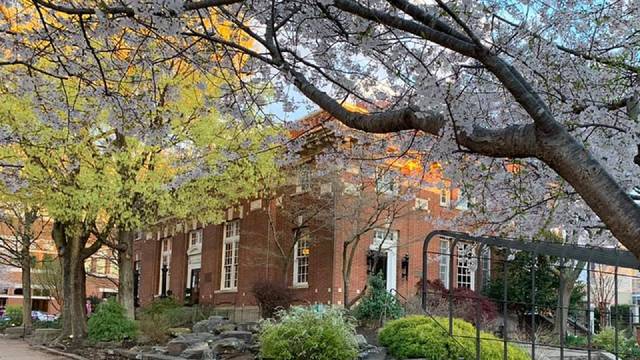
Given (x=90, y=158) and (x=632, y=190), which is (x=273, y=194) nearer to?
(x=90, y=158)

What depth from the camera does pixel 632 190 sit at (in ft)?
25.8

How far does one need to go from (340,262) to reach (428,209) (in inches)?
153

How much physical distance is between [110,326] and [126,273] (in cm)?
244

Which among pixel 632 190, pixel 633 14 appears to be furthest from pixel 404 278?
pixel 633 14

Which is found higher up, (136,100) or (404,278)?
(136,100)

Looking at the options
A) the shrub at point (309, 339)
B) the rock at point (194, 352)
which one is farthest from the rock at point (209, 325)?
the shrub at point (309, 339)

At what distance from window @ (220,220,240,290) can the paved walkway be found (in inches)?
305

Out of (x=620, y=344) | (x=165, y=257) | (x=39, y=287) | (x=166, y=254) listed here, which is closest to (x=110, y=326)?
(x=620, y=344)

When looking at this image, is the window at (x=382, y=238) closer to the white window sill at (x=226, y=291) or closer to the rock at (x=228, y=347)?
the white window sill at (x=226, y=291)

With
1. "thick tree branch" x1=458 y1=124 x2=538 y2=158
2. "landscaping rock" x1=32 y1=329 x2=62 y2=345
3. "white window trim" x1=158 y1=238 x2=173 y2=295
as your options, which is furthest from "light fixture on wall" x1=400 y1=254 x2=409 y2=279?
"thick tree branch" x1=458 y1=124 x2=538 y2=158

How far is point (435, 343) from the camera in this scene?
10.9m

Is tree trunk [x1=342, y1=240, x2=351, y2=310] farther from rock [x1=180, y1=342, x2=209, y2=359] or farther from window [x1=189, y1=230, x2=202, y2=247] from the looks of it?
window [x1=189, y1=230, x2=202, y2=247]

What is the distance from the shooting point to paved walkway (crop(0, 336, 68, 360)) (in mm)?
17359

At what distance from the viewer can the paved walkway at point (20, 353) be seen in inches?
683
